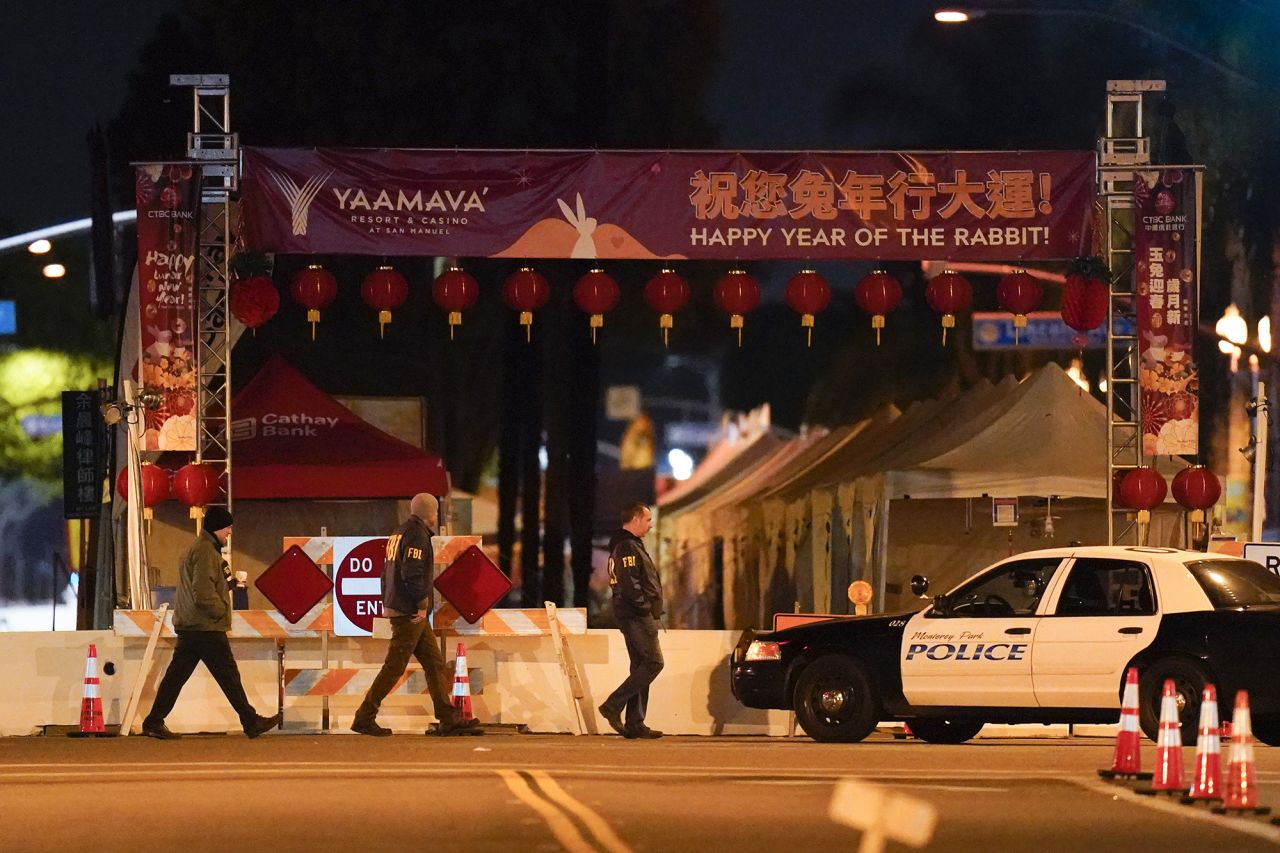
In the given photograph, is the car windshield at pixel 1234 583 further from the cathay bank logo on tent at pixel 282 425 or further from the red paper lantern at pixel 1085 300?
the cathay bank logo on tent at pixel 282 425

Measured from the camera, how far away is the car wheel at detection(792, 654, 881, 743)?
18219mm

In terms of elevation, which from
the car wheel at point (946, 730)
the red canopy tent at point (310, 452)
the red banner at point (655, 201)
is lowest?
the car wheel at point (946, 730)

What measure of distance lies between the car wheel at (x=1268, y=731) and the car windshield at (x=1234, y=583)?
0.85 meters

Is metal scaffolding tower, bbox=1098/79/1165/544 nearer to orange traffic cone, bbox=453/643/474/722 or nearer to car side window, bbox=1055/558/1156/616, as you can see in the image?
car side window, bbox=1055/558/1156/616

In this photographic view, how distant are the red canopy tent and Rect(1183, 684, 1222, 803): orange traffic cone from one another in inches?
628

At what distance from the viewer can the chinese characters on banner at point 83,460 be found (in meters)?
33.8

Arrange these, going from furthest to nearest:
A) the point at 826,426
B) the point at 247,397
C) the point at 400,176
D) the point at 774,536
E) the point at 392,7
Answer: the point at 826,426
the point at 392,7
the point at 774,536
the point at 247,397
the point at 400,176

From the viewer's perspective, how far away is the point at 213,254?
Answer: 880 inches

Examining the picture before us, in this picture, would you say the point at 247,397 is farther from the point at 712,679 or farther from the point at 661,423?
the point at 661,423

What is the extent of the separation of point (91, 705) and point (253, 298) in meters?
4.64

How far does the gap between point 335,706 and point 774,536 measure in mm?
11418

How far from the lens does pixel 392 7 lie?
131 ft

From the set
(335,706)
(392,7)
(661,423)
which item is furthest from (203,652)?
(661,423)

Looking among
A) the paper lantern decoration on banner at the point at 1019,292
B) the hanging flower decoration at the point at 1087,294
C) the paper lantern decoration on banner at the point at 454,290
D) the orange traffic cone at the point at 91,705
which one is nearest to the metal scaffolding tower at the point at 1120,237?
the hanging flower decoration at the point at 1087,294
